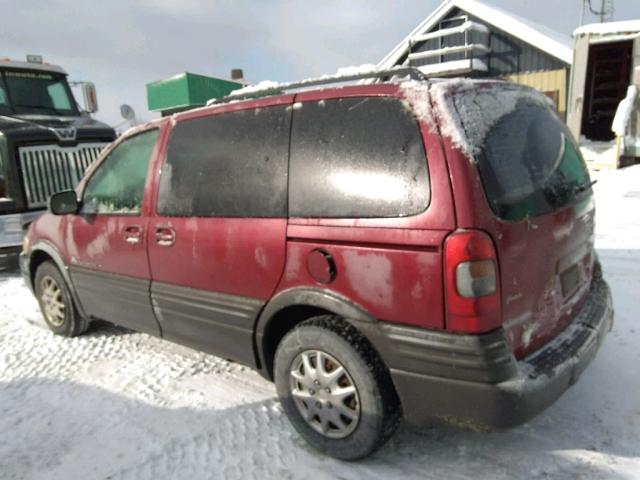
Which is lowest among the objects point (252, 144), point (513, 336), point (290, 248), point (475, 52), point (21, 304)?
point (21, 304)

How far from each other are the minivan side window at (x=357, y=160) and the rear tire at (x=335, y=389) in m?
0.60

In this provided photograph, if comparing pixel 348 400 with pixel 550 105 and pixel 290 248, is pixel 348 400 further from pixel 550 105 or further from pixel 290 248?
pixel 550 105

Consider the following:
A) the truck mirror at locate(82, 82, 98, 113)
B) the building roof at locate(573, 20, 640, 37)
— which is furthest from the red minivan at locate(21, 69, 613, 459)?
the building roof at locate(573, 20, 640, 37)

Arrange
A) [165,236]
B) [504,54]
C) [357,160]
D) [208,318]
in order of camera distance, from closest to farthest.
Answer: [357,160]
[208,318]
[165,236]
[504,54]

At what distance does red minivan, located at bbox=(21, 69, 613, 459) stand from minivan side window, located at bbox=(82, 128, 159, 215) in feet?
0.49

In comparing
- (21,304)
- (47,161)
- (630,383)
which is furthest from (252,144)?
(47,161)

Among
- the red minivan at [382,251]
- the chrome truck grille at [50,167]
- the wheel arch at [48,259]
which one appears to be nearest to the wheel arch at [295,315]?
the red minivan at [382,251]

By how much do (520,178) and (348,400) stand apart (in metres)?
1.35

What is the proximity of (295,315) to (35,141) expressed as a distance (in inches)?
233

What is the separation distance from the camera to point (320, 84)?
9.22 ft

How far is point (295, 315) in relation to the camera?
2680 millimetres

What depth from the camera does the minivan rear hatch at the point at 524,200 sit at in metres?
2.10

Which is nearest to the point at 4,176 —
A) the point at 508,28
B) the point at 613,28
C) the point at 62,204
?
the point at 62,204

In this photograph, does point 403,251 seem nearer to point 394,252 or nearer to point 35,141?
point 394,252
